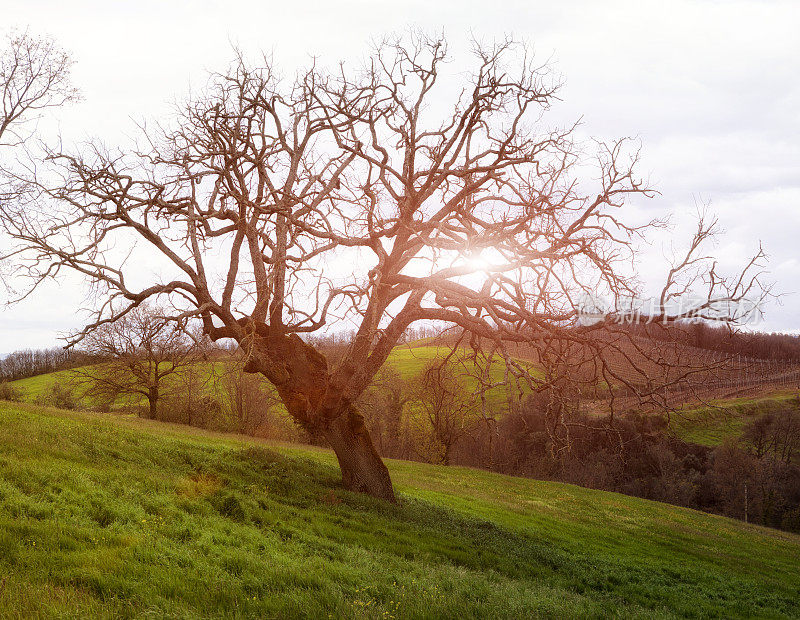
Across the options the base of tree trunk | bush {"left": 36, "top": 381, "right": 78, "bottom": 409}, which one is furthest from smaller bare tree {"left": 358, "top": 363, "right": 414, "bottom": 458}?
the base of tree trunk

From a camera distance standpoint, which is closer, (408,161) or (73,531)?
(73,531)

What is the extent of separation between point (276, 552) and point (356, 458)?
683cm

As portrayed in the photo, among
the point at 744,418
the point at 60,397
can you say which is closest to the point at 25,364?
the point at 60,397

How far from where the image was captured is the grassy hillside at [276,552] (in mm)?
5577

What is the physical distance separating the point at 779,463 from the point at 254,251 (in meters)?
59.9

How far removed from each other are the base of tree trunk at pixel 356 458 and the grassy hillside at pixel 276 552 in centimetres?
76

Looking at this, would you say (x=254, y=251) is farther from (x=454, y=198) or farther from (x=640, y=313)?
(x=640, y=313)

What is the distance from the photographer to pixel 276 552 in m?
7.66

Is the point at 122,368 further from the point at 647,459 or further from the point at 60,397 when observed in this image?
the point at 647,459

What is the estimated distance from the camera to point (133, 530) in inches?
281

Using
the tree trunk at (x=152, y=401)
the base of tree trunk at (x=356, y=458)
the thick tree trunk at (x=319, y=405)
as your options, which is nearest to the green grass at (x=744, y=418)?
the base of tree trunk at (x=356, y=458)

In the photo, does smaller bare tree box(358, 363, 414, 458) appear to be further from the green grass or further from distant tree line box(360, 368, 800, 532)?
the green grass

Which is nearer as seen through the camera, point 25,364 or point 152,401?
point 152,401

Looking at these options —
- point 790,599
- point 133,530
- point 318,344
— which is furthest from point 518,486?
point 133,530
